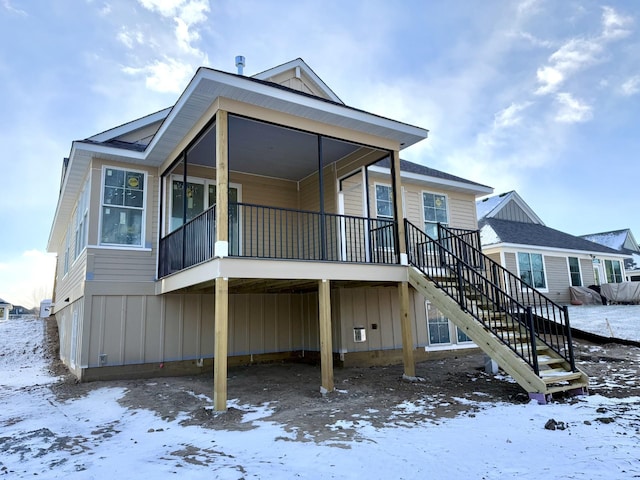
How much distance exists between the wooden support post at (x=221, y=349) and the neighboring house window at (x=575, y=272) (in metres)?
19.3

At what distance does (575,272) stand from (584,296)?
1.38 m

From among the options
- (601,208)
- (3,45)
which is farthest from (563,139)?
(3,45)

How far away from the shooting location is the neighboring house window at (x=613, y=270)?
22297 mm

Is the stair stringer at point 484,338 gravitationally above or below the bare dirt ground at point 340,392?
above

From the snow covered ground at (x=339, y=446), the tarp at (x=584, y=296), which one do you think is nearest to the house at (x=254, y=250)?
the snow covered ground at (x=339, y=446)

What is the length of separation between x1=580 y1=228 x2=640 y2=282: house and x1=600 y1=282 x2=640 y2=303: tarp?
10.5 m

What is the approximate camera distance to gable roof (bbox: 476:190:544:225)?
21.4 metres

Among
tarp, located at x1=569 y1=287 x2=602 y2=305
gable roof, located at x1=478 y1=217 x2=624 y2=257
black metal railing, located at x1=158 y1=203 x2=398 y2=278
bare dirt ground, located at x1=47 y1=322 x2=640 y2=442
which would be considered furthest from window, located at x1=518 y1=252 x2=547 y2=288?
black metal railing, located at x1=158 y1=203 x2=398 y2=278

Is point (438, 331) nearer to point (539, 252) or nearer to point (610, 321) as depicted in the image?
point (610, 321)

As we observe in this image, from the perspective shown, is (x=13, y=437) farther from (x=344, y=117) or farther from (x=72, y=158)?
(x=344, y=117)

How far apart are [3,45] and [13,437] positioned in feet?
51.3

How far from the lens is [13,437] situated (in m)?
4.59

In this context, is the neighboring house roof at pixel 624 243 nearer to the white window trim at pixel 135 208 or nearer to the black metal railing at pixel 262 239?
the black metal railing at pixel 262 239

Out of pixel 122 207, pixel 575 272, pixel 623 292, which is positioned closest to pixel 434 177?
pixel 122 207
